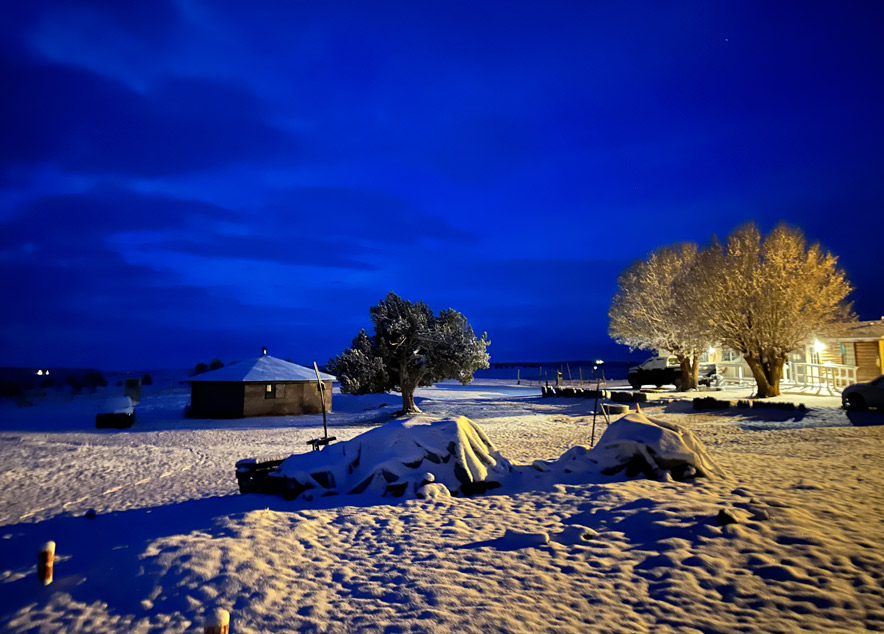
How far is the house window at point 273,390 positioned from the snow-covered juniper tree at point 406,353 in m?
3.40

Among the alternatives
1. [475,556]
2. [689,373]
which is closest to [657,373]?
[689,373]

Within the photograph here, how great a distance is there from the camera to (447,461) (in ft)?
36.7

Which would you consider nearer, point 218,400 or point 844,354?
point 218,400

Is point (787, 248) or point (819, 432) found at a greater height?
point (787, 248)

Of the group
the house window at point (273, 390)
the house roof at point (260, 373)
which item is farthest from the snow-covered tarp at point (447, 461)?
the house roof at point (260, 373)

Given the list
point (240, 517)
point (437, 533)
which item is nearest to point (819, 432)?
point (437, 533)

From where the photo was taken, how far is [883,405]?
1916 centimetres

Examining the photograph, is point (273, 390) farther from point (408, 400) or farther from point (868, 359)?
point (868, 359)

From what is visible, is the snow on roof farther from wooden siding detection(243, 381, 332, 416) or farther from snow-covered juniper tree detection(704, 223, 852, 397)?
wooden siding detection(243, 381, 332, 416)

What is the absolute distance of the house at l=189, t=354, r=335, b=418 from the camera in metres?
29.9

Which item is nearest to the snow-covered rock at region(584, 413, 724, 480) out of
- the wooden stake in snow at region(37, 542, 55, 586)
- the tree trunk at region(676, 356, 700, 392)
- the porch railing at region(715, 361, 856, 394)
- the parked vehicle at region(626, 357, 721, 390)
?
the wooden stake in snow at region(37, 542, 55, 586)

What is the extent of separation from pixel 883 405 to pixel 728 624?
20256mm

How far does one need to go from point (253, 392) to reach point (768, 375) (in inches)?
1145

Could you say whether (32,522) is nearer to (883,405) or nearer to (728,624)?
(728,624)
